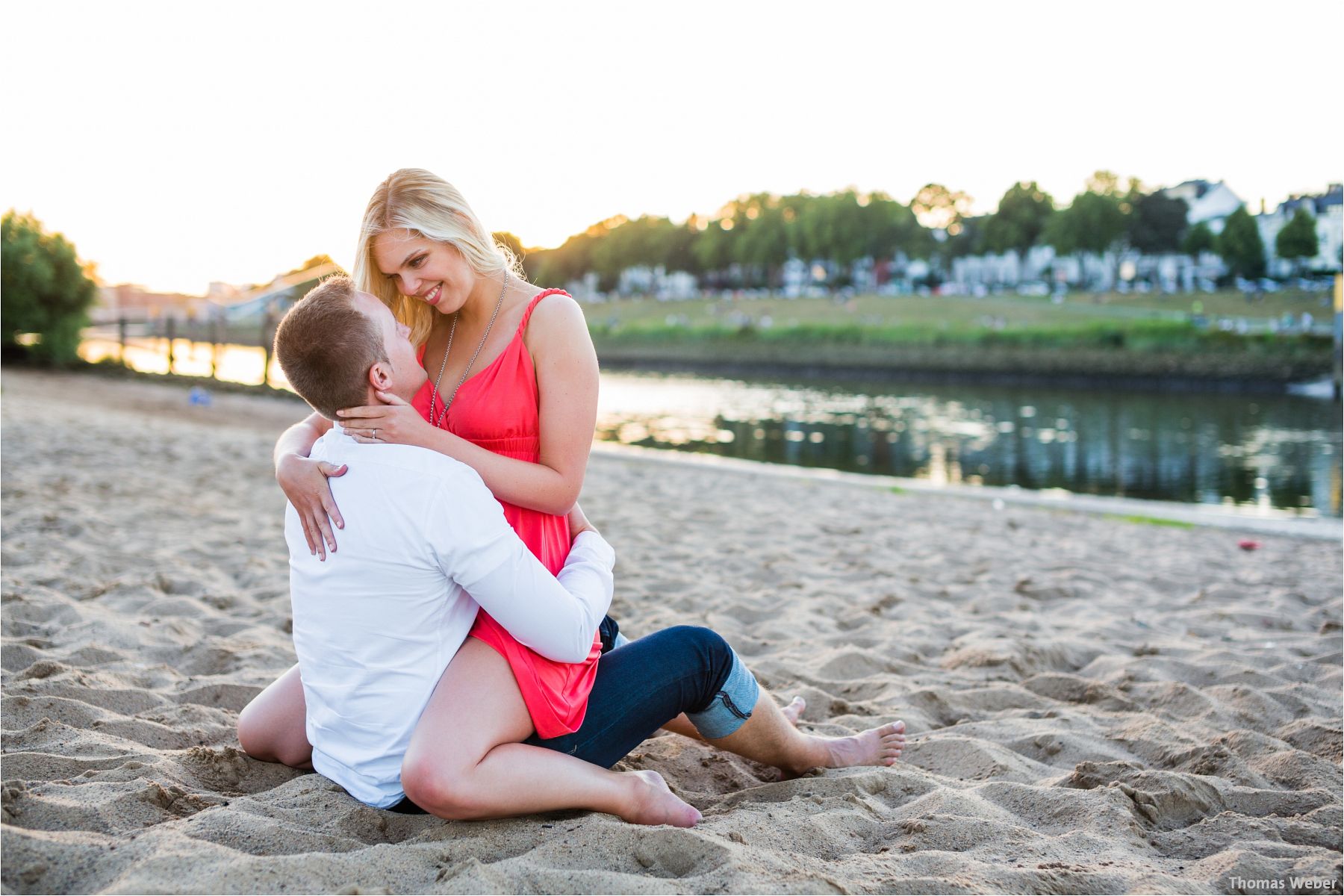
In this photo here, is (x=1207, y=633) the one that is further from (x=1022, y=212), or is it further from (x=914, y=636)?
(x=1022, y=212)

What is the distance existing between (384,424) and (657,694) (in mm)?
851

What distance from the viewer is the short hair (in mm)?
1888

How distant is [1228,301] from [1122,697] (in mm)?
46172

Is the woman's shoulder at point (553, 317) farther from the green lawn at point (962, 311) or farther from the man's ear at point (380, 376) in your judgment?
the green lawn at point (962, 311)

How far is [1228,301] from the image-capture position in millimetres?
42031

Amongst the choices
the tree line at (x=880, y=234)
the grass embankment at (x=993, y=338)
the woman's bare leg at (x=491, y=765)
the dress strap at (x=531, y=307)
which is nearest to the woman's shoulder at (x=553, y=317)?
the dress strap at (x=531, y=307)

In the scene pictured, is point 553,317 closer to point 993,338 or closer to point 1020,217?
point 993,338

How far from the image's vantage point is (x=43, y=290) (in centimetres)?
1777

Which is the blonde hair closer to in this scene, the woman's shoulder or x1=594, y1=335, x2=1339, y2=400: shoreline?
the woman's shoulder

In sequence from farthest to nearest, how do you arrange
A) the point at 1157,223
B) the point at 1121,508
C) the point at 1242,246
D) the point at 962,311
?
the point at 1157,223, the point at 962,311, the point at 1242,246, the point at 1121,508

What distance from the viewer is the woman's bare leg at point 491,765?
183cm

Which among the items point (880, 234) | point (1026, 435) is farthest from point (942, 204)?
point (1026, 435)

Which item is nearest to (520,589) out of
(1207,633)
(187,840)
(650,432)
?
(187,840)

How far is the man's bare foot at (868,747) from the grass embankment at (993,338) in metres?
31.9
